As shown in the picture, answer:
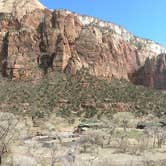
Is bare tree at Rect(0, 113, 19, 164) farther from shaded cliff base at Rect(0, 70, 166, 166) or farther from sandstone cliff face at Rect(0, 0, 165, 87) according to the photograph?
sandstone cliff face at Rect(0, 0, 165, 87)

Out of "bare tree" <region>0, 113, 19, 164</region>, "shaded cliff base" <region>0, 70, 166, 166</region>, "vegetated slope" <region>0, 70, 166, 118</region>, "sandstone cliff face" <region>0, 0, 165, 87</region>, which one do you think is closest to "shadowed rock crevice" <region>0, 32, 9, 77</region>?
"sandstone cliff face" <region>0, 0, 165, 87</region>

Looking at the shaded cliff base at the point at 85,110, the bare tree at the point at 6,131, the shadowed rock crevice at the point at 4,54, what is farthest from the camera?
the shadowed rock crevice at the point at 4,54

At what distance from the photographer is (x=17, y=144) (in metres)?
51.7

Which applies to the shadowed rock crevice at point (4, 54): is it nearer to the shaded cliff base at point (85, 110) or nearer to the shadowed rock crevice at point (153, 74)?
the shaded cliff base at point (85, 110)

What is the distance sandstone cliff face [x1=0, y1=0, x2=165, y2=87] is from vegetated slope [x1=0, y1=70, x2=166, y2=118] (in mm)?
6924

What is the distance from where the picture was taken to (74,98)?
389ft

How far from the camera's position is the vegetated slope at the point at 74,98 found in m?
113

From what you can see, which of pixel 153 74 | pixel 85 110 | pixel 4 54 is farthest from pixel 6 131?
pixel 153 74

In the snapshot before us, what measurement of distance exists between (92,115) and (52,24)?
43163mm

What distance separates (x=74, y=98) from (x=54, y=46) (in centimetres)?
2771

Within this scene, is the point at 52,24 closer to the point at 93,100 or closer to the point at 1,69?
the point at 1,69

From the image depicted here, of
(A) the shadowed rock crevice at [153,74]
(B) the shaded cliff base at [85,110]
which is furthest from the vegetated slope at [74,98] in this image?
(A) the shadowed rock crevice at [153,74]

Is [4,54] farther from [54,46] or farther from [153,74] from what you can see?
[153,74]

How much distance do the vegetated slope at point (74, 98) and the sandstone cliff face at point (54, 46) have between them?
692 centimetres
